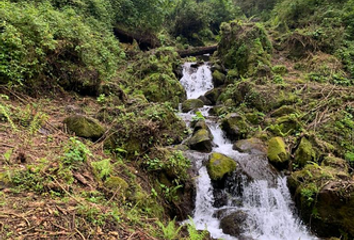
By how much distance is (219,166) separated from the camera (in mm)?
7914

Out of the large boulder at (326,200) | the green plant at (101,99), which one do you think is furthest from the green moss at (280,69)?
the green plant at (101,99)

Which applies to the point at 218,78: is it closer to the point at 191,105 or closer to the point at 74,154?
the point at 191,105

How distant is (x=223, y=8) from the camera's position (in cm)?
3047

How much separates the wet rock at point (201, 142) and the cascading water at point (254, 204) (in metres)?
0.33

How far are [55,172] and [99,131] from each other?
254cm

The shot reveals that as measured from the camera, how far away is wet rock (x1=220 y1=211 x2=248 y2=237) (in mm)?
6590

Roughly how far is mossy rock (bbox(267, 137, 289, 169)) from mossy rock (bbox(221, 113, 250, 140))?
1698mm

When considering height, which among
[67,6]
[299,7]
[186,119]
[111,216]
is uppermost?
[299,7]

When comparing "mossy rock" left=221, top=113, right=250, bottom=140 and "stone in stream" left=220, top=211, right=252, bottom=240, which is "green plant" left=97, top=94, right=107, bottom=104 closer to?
"mossy rock" left=221, top=113, right=250, bottom=140

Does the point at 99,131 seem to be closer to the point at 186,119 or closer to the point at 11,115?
the point at 11,115

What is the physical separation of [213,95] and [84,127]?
1050cm

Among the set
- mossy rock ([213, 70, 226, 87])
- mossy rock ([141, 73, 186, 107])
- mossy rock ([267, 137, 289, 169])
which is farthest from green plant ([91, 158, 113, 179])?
mossy rock ([213, 70, 226, 87])

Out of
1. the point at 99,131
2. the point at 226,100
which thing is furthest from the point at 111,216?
the point at 226,100

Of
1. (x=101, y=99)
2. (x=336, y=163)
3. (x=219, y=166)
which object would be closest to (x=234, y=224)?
(x=219, y=166)
